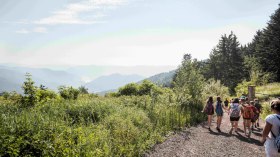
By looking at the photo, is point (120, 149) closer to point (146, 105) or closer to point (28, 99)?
point (28, 99)

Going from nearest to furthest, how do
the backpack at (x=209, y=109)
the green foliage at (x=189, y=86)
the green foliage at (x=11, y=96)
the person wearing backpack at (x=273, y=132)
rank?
the person wearing backpack at (x=273, y=132), the green foliage at (x=11, y=96), the backpack at (x=209, y=109), the green foliage at (x=189, y=86)

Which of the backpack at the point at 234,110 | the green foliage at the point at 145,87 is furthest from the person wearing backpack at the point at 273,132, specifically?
the green foliage at the point at 145,87

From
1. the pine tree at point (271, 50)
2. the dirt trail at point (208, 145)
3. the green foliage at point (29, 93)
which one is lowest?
the dirt trail at point (208, 145)

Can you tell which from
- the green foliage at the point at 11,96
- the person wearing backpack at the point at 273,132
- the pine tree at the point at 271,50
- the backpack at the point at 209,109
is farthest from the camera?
the pine tree at the point at 271,50

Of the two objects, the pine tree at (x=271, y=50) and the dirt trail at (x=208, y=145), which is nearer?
the dirt trail at (x=208, y=145)

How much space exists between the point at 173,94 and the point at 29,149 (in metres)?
16.4

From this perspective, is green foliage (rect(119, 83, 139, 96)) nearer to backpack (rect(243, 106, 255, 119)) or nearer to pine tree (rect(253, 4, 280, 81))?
backpack (rect(243, 106, 255, 119))

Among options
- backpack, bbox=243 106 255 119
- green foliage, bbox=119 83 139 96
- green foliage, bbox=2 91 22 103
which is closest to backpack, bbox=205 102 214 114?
backpack, bbox=243 106 255 119

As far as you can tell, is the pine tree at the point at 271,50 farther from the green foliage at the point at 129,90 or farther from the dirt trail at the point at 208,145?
the dirt trail at the point at 208,145

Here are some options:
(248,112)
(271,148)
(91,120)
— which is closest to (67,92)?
(91,120)

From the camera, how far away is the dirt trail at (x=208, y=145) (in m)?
10.9

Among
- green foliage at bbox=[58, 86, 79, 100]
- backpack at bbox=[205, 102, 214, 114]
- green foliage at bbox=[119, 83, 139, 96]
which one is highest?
green foliage at bbox=[58, 86, 79, 100]

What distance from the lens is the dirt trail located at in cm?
1095

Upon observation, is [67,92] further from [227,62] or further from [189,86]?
[227,62]
